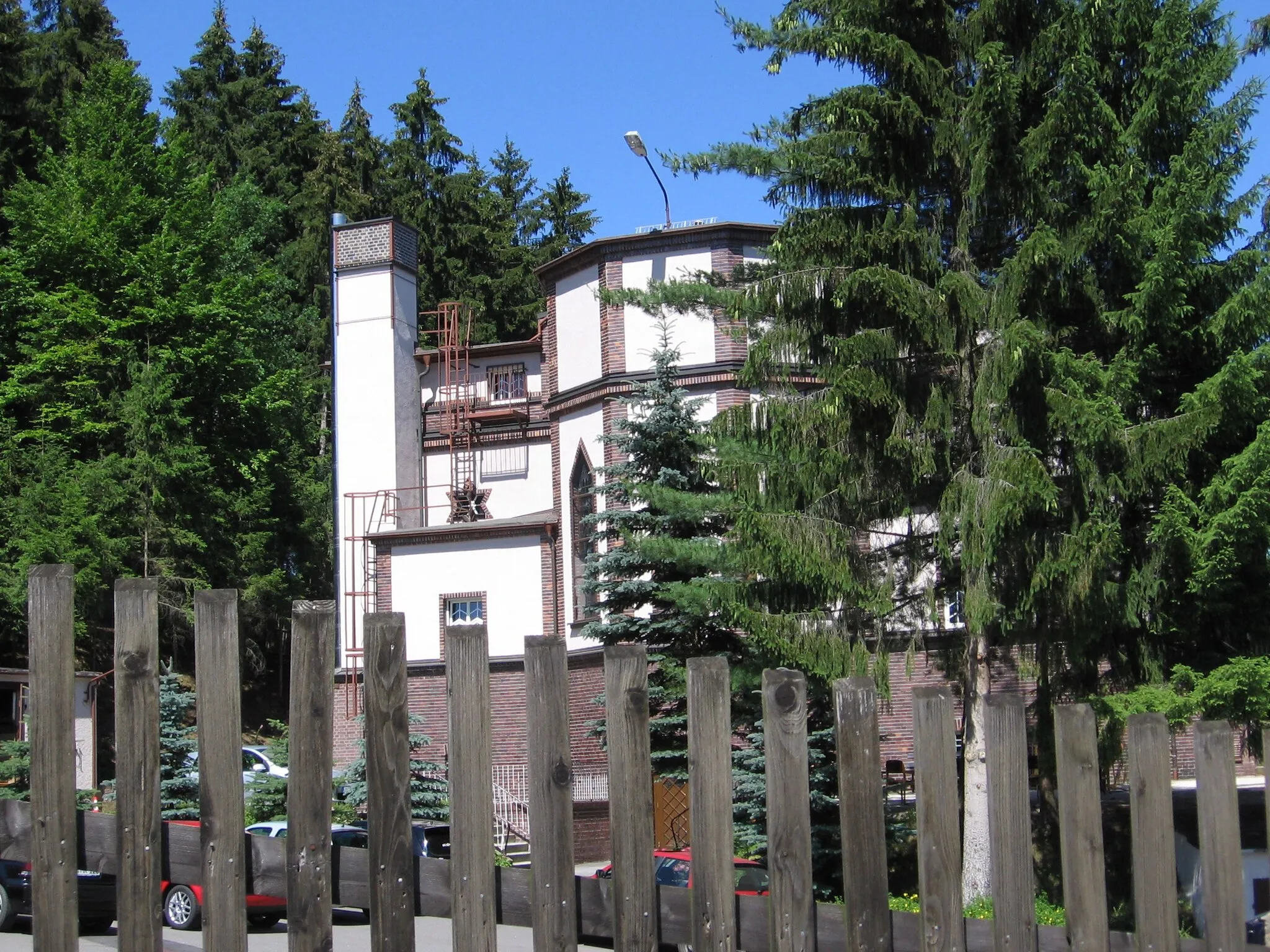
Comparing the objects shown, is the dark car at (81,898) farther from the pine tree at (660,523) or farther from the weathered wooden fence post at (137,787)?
the pine tree at (660,523)

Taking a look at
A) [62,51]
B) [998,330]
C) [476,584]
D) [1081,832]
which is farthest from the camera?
[62,51]

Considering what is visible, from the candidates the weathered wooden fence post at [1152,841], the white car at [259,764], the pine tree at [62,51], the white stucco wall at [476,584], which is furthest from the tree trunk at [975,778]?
the pine tree at [62,51]

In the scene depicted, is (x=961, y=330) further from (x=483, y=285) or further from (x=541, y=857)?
(x=483, y=285)

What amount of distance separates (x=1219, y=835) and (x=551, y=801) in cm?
177

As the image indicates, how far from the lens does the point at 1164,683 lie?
15695 mm

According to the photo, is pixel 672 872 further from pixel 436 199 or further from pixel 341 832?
pixel 436 199

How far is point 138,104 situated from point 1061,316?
31869 mm

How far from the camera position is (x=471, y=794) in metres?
3.17

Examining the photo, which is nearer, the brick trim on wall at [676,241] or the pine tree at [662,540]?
the pine tree at [662,540]

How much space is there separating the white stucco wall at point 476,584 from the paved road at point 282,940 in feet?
42.4

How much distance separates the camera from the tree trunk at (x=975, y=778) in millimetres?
14477

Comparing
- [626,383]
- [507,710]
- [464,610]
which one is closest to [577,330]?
[626,383]

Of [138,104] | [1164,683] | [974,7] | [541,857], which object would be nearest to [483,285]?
[138,104]

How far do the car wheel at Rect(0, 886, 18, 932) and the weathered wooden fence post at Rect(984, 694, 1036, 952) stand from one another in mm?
10311
